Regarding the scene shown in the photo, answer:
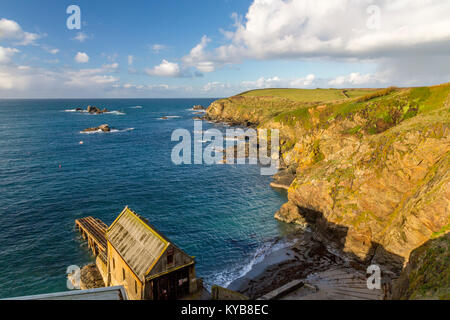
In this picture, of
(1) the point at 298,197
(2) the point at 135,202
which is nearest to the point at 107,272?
(2) the point at 135,202

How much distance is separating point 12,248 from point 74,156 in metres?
52.6

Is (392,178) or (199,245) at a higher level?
(392,178)

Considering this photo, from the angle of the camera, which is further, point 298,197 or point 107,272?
point 298,197

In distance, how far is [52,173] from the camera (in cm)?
6875

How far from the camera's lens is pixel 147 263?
23.5m

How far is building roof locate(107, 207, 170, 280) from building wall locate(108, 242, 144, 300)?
2.75ft

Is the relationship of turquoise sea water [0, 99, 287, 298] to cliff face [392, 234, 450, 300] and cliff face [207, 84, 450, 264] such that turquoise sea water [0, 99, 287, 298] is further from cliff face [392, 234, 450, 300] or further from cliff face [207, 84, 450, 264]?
cliff face [392, 234, 450, 300]

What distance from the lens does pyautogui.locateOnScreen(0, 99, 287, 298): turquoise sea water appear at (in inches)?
1430

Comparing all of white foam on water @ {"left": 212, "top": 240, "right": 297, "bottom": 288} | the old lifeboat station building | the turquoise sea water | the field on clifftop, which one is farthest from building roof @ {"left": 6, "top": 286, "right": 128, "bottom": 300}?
the field on clifftop

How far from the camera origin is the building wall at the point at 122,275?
23973mm

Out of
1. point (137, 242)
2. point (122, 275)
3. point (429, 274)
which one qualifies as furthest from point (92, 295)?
point (429, 274)

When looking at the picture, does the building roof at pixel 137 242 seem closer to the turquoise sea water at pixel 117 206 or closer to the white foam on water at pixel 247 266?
the turquoise sea water at pixel 117 206

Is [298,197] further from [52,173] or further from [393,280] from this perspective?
[52,173]

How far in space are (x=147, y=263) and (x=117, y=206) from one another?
32.0m
